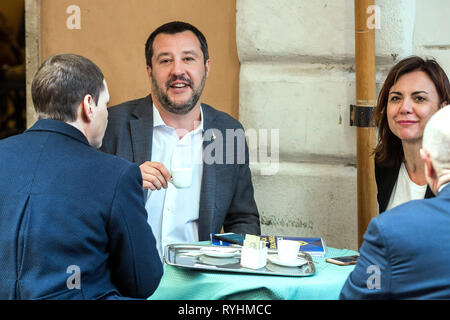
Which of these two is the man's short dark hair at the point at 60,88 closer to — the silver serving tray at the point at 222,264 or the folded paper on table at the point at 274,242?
the silver serving tray at the point at 222,264

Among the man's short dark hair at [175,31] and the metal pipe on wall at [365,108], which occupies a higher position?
the man's short dark hair at [175,31]

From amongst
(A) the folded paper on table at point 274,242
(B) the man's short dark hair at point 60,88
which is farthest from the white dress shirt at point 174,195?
(B) the man's short dark hair at point 60,88

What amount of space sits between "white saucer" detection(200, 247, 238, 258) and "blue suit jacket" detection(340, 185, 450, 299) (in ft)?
2.22

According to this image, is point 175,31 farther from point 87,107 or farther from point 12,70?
point 12,70

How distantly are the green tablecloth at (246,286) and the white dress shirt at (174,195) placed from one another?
82 centimetres

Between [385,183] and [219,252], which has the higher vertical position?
[385,183]

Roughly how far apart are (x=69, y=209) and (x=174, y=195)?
1.20 metres

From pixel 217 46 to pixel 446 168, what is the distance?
2.04 m

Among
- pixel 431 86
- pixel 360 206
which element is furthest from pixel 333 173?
pixel 431 86

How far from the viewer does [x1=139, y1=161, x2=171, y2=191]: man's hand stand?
7.57ft

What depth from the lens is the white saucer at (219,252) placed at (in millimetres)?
1970

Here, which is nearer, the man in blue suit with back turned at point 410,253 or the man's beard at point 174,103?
the man in blue suit with back turned at point 410,253

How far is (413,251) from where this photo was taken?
1.32 meters

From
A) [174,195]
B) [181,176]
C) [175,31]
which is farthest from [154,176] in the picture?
[175,31]
